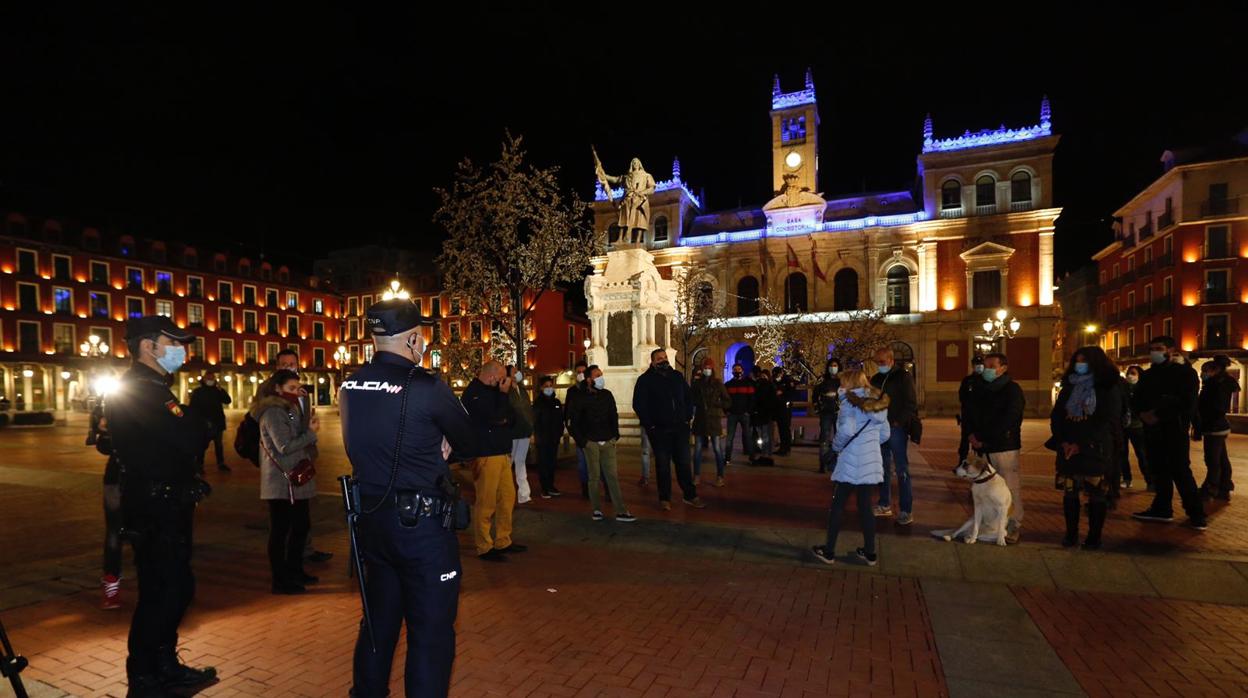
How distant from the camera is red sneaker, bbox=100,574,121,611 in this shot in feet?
16.8

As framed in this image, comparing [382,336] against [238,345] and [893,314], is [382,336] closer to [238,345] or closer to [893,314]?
[893,314]

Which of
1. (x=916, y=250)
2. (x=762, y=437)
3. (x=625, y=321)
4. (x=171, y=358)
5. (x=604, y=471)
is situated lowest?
(x=762, y=437)

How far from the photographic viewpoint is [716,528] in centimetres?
707

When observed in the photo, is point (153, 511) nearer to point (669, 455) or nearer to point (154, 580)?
point (154, 580)

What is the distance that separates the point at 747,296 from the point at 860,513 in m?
38.2

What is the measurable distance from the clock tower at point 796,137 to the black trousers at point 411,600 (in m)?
44.0

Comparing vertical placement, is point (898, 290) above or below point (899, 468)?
above

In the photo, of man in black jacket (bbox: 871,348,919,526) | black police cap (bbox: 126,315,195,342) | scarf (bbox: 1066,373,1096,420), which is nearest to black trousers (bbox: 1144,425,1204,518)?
scarf (bbox: 1066,373,1096,420)

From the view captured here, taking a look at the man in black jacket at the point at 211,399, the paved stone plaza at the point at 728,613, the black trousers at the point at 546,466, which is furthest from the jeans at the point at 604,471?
the man in black jacket at the point at 211,399

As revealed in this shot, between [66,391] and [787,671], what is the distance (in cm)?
5885

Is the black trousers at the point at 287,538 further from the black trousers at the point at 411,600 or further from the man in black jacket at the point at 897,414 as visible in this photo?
the man in black jacket at the point at 897,414

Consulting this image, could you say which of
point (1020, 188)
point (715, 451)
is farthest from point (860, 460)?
point (1020, 188)

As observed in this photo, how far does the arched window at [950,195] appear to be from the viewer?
127 feet

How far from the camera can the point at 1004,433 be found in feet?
21.2
